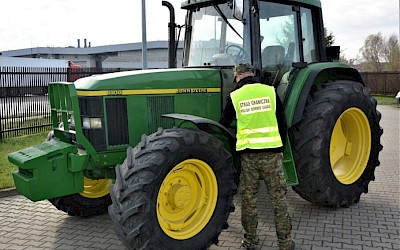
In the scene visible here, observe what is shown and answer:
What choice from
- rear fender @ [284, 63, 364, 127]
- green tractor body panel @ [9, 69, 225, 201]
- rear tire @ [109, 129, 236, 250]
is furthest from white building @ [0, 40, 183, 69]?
rear tire @ [109, 129, 236, 250]

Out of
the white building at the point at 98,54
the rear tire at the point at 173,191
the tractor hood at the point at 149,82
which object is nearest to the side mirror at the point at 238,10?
the tractor hood at the point at 149,82

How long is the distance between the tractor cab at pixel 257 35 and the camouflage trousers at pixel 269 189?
117cm

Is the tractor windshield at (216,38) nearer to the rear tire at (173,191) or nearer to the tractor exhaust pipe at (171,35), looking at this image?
the tractor exhaust pipe at (171,35)

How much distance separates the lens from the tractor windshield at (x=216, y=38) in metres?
5.05

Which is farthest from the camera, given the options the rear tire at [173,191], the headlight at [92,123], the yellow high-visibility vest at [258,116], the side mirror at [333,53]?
the side mirror at [333,53]

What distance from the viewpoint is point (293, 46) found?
548cm

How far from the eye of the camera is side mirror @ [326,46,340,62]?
620 cm

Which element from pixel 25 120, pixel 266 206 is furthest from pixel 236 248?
pixel 25 120

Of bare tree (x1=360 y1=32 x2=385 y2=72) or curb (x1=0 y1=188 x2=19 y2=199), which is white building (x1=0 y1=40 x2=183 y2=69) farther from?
curb (x1=0 y1=188 x2=19 y2=199)

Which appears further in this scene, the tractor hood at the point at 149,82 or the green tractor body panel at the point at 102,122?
the tractor hood at the point at 149,82

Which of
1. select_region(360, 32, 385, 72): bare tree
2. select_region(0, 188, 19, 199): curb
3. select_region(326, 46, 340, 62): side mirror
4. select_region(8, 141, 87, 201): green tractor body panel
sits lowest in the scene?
select_region(0, 188, 19, 199): curb

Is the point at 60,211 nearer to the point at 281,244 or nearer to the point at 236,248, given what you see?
the point at 236,248

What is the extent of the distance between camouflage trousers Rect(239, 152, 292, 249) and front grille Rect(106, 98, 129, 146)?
1.28 metres

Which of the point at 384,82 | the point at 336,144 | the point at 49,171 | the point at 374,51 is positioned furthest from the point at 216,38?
the point at 374,51
